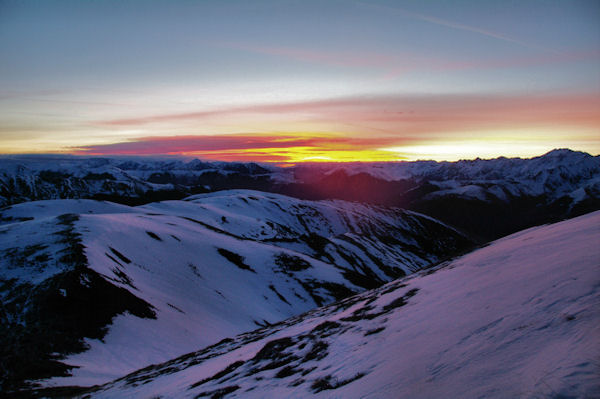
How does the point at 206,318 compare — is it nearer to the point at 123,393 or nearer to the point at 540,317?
the point at 123,393

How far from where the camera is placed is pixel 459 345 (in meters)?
8.83

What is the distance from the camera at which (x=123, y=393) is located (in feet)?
53.3

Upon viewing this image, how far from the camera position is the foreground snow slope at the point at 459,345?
6.62 metres

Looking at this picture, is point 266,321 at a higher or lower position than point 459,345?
lower

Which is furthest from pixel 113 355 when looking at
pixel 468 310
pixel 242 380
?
pixel 468 310

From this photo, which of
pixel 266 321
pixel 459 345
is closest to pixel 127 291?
pixel 266 321

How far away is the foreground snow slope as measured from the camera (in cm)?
662

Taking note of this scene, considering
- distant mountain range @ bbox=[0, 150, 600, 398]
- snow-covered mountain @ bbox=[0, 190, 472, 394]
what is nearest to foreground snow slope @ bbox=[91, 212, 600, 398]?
distant mountain range @ bbox=[0, 150, 600, 398]

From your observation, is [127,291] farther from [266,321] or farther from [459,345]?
[459,345]

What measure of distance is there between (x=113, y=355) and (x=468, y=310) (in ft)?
86.8

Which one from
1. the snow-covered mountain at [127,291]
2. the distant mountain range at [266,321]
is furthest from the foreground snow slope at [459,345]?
the snow-covered mountain at [127,291]

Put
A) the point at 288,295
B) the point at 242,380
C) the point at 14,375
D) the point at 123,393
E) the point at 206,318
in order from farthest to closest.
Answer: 1. the point at 288,295
2. the point at 206,318
3. the point at 14,375
4. the point at 123,393
5. the point at 242,380

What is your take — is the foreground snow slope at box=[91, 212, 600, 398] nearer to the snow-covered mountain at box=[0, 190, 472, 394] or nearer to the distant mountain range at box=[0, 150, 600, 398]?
the distant mountain range at box=[0, 150, 600, 398]

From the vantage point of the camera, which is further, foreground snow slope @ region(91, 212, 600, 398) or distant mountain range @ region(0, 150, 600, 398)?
distant mountain range @ region(0, 150, 600, 398)
